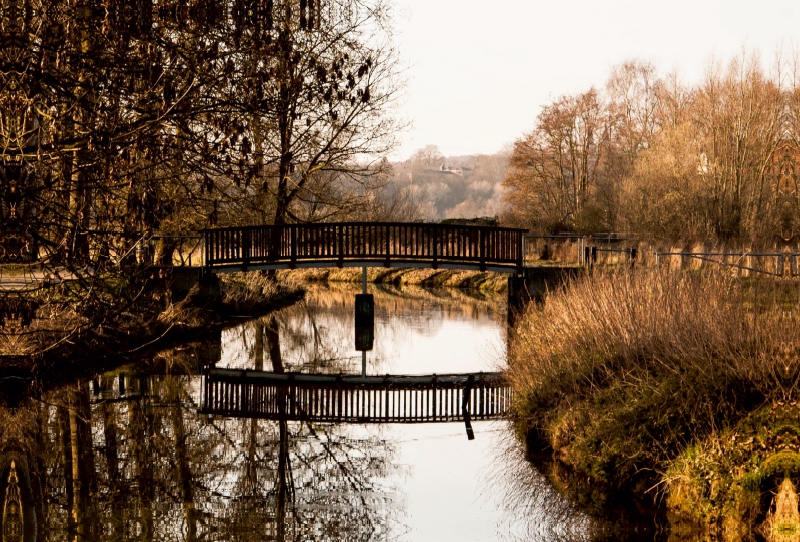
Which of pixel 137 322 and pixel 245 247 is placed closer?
pixel 137 322

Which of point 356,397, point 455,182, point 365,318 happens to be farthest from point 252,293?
point 455,182

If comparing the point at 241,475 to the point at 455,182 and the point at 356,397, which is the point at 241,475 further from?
the point at 455,182

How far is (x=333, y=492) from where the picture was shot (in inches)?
371

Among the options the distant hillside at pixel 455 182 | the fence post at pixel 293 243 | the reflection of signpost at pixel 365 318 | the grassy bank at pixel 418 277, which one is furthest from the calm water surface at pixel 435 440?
the distant hillside at pixel 455 182

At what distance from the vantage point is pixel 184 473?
9.78 meters

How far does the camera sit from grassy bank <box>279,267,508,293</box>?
33844 mm

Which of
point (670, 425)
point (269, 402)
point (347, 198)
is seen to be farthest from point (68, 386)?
point (347, 198)

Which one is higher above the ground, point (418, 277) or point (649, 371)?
point (649, 371)

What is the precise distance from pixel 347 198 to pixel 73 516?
20.5 meters

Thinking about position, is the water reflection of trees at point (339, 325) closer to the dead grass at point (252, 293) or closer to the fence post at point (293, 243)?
the dead grass at point (252, 293)

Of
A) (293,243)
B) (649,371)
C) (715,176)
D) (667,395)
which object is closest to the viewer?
(667,395)

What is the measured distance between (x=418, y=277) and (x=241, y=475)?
27179 millimetres

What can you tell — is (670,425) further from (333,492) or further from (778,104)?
(778,104)

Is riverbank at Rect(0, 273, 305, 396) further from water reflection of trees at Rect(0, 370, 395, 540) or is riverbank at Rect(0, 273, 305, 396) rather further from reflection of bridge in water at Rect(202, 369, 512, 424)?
reflection of bridge in water at Rect(202, 369, 512, 424)
